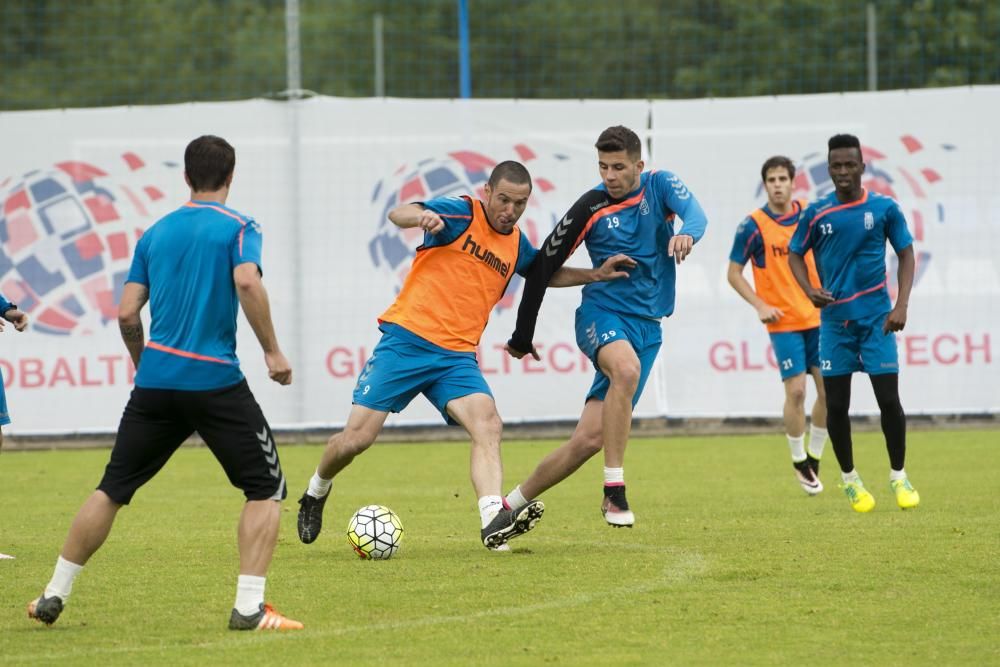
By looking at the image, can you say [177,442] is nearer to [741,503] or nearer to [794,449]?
[741,503]

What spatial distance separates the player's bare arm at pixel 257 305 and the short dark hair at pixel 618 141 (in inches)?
125

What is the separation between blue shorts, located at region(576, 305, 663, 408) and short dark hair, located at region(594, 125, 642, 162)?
90 centimetres

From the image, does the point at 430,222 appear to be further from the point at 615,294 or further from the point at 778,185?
the point at 778,185

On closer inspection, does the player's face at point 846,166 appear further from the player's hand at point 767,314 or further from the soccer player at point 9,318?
the soccer player at point 9,318

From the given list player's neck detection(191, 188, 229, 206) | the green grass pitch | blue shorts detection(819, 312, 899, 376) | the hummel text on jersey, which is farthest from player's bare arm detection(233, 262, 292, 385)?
blue shorts detection(819, 312, 899, 376)

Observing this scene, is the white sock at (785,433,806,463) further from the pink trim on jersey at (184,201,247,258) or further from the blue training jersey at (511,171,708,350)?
the pink trim on jersey at (184,201,247,258)

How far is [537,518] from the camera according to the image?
27.2 feet

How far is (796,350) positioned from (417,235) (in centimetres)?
549

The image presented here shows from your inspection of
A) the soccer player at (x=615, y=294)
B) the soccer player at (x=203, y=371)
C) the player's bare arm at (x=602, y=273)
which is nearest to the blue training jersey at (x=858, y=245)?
the soccer player at (x=615, y=294)

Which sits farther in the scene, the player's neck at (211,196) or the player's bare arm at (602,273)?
the player's bare arm at (602,273)

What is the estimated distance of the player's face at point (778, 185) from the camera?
1237cm

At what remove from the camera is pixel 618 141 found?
8.78m

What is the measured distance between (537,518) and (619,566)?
64 centimetres

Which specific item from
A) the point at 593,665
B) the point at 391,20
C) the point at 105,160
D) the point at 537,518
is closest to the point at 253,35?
the point at 391,20
